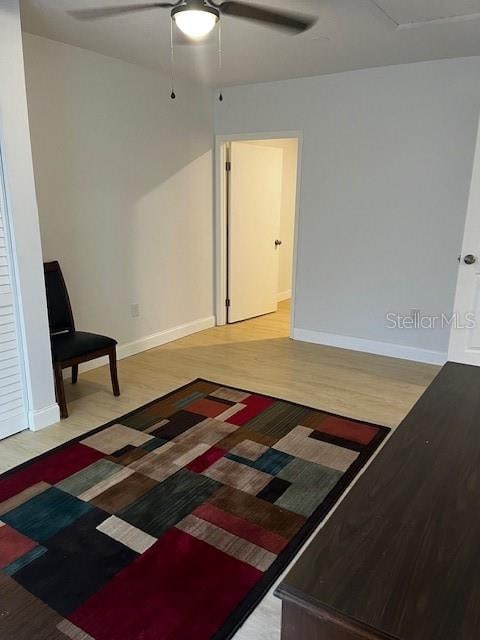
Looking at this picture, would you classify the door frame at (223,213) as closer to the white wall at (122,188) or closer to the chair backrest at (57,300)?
the white wall at (122,188)

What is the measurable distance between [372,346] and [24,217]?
9.97ft

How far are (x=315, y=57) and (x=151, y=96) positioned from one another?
141 centimetres

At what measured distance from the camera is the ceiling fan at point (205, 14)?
2.10 meters

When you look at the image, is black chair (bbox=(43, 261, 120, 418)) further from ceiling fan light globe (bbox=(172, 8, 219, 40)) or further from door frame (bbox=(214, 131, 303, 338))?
door frame (bbox=(214, 131, 303, 338))

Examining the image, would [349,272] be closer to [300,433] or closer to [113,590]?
[300,433]

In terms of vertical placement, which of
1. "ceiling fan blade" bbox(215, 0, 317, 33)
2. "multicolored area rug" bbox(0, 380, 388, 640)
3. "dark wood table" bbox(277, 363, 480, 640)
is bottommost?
"multicolored area rug" bbox(0, 380, 388, 640)

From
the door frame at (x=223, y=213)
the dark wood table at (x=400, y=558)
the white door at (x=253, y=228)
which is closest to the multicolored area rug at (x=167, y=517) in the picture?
the dark wood table at (x=400, y=558)

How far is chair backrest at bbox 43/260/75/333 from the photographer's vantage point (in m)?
3.28

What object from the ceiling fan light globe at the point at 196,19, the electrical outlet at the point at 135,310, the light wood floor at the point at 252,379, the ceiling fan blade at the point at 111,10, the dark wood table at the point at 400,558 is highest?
the ceiling fan blade at the point at 111,10

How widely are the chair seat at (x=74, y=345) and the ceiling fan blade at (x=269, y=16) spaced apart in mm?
2079

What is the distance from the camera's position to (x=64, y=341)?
3154mm

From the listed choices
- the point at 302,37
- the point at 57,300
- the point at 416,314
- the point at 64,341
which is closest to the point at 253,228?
the point at 416,314

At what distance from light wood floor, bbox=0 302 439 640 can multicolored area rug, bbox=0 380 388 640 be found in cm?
20

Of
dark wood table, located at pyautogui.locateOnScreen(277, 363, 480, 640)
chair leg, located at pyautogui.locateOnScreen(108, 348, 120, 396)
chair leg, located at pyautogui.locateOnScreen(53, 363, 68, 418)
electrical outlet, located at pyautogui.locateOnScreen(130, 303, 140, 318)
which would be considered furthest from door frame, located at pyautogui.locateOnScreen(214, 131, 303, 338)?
dark wood table, located at pyautogui.locateOnScreen(277, 363, 480, 640)
